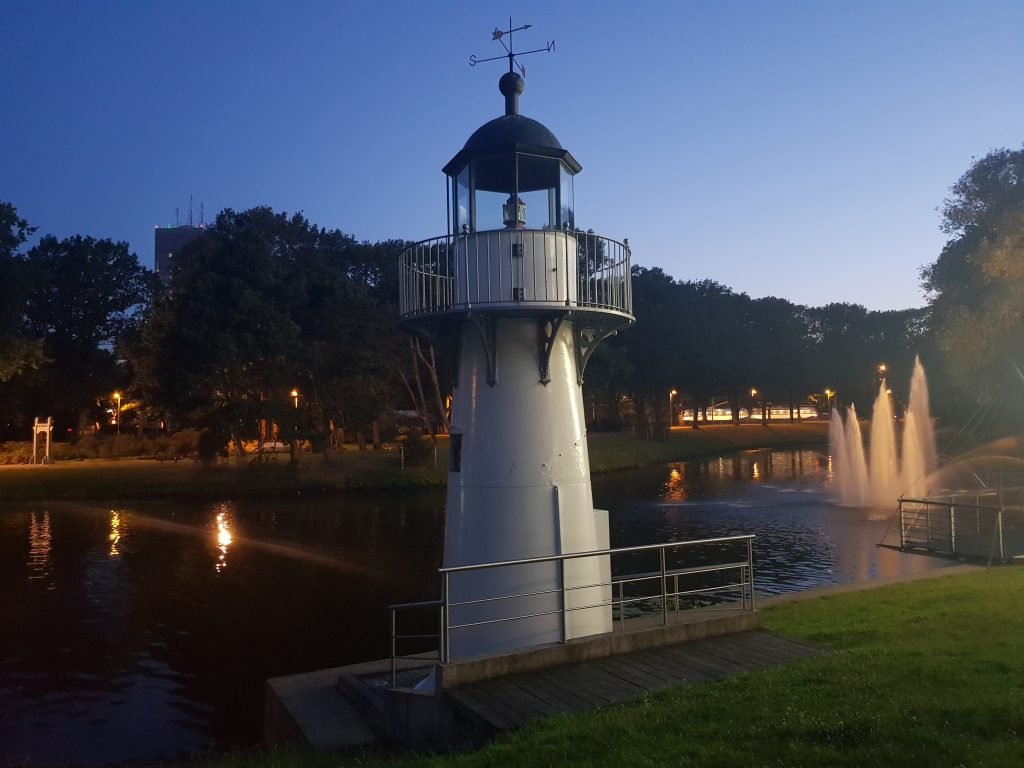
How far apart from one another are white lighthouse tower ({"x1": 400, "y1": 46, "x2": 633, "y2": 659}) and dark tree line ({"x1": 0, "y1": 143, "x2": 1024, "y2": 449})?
111 cm

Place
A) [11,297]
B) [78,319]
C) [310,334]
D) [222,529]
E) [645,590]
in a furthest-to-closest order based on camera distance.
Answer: [78,319]
[310,334]
[11,297]
[222,529]
[645,590]

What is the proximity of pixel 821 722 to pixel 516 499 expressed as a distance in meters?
4.83

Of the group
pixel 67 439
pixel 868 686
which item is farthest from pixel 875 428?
pixel 67 439

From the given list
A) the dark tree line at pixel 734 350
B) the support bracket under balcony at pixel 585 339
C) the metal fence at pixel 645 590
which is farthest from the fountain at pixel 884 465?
the support bracket under balcony at pixel 585 339

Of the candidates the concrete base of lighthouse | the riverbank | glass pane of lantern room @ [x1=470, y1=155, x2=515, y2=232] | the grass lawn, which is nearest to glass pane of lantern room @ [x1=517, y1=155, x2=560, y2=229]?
glass pane of lantern room @ [x1=470, y1=155, x2=515, y2=232]

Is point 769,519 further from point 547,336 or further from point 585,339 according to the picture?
point 547,336

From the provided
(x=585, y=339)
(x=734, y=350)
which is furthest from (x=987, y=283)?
(x=734, y=350)

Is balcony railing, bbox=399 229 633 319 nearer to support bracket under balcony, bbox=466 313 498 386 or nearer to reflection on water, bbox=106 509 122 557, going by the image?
support bracket under balcony, bbox=466 313 498 386

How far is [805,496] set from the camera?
40500 mm

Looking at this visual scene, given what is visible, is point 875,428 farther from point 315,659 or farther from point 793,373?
point 793,373

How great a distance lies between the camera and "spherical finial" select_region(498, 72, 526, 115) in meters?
11.4

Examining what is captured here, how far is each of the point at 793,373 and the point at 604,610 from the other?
3890 inches

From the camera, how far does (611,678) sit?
8.65 metres

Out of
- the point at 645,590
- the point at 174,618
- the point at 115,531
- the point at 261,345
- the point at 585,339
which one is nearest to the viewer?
the point at 585,339
